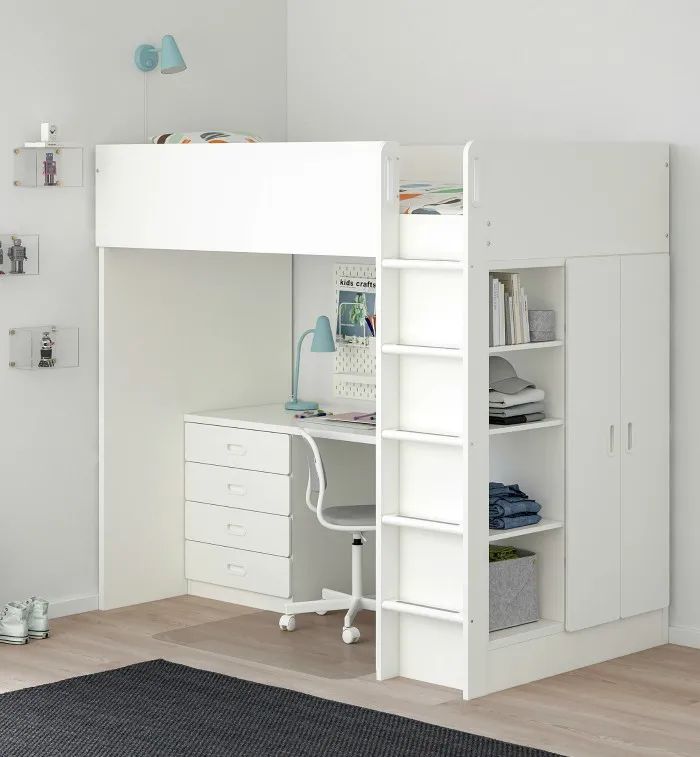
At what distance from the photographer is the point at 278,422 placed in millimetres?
5129

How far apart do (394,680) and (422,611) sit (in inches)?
10.9

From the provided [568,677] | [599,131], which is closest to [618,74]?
[599,131]

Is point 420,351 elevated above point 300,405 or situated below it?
above

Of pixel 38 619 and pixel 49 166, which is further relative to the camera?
pixel 49 166

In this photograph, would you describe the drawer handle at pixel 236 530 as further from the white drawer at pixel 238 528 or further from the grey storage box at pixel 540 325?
the grey storage box at pixel 540 325

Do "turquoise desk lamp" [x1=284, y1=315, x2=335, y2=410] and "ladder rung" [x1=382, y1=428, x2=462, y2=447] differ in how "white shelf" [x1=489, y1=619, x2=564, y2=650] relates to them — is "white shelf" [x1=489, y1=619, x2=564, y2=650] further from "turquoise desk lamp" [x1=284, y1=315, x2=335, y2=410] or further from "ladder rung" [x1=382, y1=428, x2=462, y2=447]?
"turquoise desk lamp" [x1=284, y1=315, x2=335, y2=410]

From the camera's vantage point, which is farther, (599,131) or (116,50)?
(116,50)

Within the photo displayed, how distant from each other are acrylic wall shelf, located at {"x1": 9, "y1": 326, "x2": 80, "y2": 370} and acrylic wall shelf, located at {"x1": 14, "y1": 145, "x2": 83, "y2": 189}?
1.69 ft

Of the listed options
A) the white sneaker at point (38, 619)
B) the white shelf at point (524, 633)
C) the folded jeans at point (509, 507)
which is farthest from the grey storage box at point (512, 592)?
the white sneaker at point (38, 619)

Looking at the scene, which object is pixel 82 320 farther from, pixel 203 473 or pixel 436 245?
pixel 436 245

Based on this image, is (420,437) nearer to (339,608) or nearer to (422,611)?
(422,611)

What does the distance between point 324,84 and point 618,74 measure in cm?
139

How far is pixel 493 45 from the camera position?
16.7 ft

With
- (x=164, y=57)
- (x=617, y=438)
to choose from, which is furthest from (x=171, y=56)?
(x=617, y=438)
